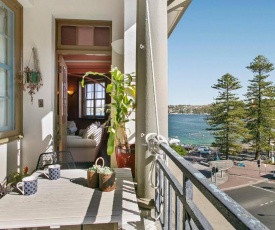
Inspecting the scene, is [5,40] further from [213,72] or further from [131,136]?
[213,72]

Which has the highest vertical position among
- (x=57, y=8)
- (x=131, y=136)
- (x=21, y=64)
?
(x=57, y=8)

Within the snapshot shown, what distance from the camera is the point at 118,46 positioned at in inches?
134

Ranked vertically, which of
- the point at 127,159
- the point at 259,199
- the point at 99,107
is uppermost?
the point at 99,107

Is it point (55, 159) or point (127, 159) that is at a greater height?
point (127, 159)

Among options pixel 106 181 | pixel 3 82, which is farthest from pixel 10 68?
pixel 106 181

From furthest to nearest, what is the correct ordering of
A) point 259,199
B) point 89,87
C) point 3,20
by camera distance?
point 259,199
point 89,87
point 3,20

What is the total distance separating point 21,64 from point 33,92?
46cm

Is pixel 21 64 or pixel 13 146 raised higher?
pixel 21 64

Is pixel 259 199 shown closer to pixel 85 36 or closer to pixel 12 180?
pixel 85 36

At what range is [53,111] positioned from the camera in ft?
11.4

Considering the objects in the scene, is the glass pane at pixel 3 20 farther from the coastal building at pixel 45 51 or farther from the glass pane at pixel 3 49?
the glass pane at pixel 3 49

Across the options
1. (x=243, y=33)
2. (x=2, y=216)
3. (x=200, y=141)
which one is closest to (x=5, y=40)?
(x=2, y=216)

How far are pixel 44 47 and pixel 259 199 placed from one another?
2167 centimetres

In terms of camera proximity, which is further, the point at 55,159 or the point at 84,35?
the point at 84,35
